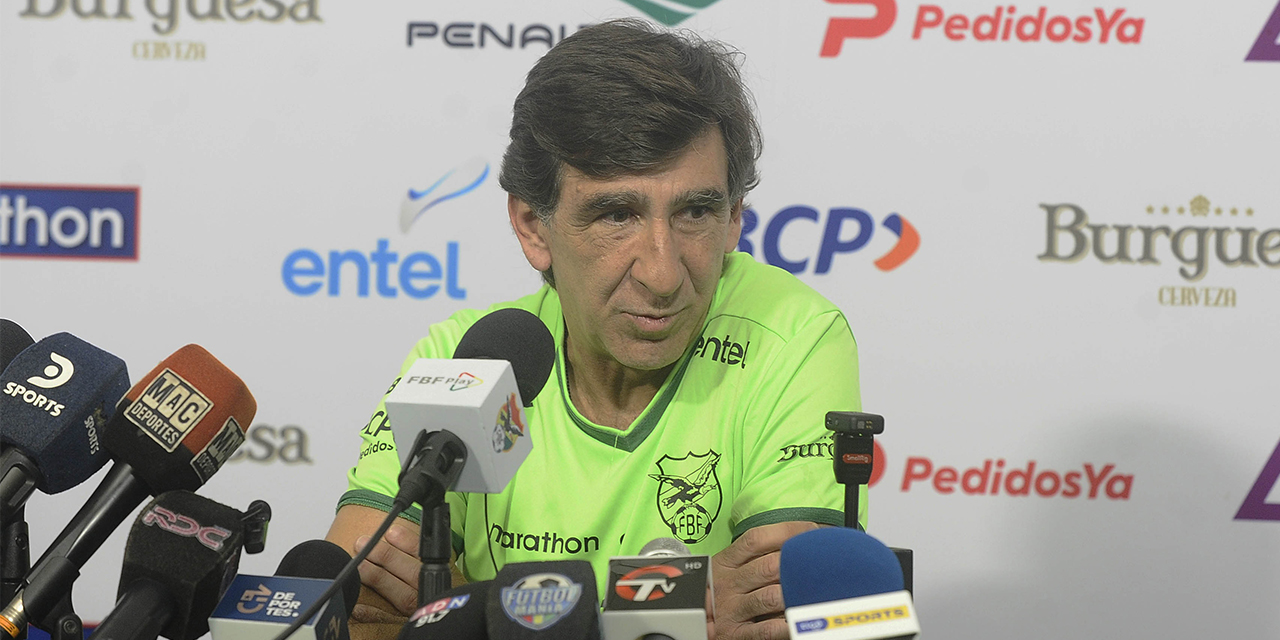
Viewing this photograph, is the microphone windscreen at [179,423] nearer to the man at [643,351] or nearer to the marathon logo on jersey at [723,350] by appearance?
the man at [643,351]

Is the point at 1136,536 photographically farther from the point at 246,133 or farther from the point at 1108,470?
the point at 246,133

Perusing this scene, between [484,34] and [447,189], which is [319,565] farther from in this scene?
[484,34]

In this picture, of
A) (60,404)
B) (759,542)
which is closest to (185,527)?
(60,404)

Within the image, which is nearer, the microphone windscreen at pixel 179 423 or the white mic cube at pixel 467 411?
the white mic cube at pixel 467 411

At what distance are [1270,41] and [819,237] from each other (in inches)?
44.9

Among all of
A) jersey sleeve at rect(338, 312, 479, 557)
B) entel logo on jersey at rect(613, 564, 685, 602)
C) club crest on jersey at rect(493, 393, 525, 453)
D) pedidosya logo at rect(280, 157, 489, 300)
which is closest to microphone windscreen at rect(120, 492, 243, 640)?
club crest on jersey at rect(493, 393, 525, 453)

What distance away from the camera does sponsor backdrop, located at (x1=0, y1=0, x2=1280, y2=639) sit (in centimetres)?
270

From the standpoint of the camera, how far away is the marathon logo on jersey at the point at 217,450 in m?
1.17

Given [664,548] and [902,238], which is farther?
[902,238]

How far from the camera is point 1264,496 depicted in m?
2.69

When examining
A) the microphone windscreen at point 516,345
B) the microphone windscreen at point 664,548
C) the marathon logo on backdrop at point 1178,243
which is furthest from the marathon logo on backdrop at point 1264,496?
the microphone windscreen at point 516,345

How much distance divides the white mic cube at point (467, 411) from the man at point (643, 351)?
55cm

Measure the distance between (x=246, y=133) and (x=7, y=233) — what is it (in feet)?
2.15

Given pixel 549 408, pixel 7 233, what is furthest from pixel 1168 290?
pixel 7 233
